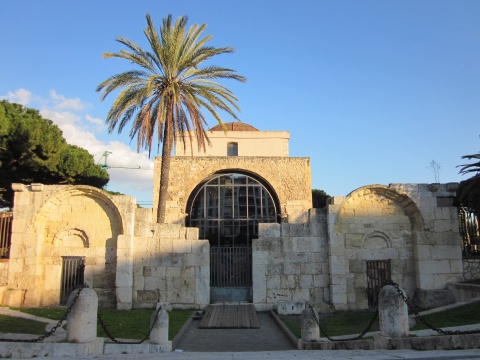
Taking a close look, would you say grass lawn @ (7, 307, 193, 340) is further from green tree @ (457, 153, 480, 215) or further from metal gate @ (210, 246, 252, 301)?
green tree @ (457, 153, 480, 215)

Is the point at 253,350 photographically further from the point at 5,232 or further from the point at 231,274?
the point at 5,232

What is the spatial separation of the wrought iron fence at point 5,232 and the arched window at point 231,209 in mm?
10725

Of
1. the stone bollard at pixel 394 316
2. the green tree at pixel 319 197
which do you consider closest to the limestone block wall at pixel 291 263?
the stone bollard at pixel 394 316

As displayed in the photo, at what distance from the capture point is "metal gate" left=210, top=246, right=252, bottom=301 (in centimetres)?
1634

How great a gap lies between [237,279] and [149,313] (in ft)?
12.7

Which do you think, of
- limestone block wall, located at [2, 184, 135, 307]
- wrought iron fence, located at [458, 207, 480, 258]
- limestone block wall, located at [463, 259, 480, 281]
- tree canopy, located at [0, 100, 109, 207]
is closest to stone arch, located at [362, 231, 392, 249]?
limestone block wall, located at [463, 259, 480, 281]

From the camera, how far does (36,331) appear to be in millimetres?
10305

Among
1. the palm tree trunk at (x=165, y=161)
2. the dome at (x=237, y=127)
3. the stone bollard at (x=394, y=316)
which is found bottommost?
the stone bollard at (x=394, y=316)

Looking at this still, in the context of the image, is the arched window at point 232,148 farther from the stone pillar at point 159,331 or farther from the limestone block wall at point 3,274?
the stone pillar at point 159,331

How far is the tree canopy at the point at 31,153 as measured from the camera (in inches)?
811

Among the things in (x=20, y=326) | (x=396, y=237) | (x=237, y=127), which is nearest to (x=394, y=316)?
(x=396, y=237)

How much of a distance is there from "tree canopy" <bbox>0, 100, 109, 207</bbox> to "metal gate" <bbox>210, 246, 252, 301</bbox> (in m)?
11.7

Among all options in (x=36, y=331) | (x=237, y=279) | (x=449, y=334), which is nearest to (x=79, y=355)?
(x=36, y=331)

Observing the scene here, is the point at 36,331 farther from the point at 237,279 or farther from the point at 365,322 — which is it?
the point at 365,322
